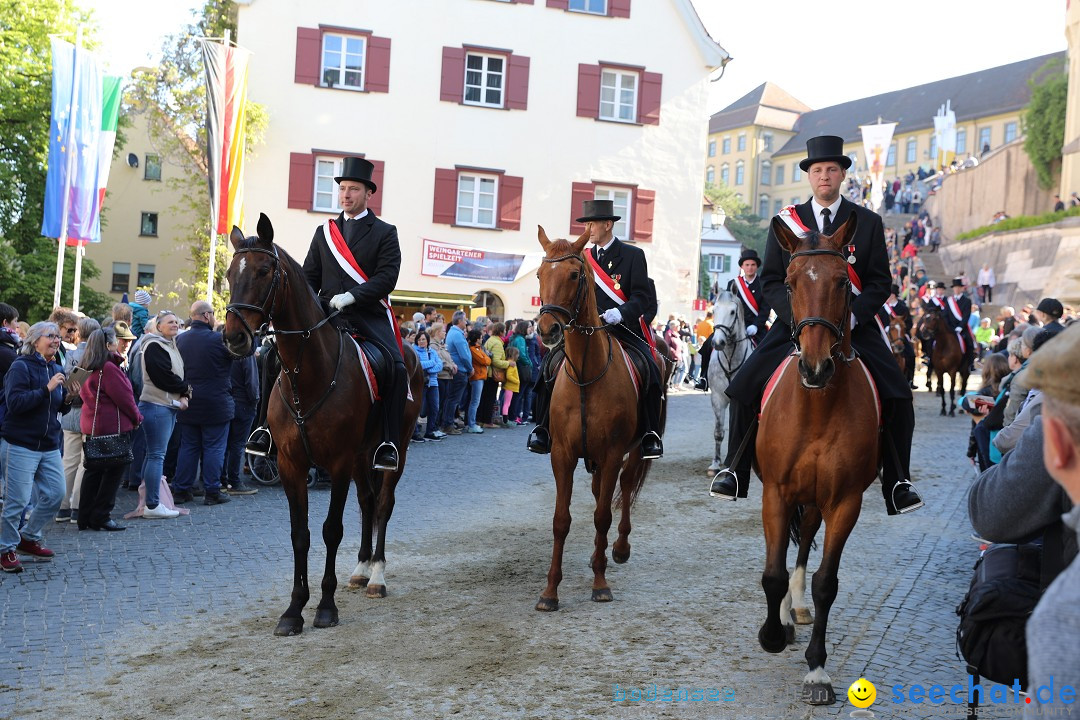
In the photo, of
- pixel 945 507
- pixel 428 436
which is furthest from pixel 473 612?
pixel 428 436

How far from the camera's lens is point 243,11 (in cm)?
3075

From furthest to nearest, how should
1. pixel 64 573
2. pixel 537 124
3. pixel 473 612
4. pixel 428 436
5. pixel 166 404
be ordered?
pixel 537 124, pixel 428 436, pixel 166 404, pixel 64 573, pixel 473 612

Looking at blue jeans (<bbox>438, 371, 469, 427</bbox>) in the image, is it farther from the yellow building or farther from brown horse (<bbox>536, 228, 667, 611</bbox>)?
the yellow building

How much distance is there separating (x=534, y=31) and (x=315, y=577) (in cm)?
2793

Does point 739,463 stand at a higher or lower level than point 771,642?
higher

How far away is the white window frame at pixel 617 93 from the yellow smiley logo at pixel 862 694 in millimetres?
→ 30011

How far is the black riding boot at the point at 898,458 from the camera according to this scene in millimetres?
5992

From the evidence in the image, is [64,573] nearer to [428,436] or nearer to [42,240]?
[428,436]

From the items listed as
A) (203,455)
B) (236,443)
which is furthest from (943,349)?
(203,455)

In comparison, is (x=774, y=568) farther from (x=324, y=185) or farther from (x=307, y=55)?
(x=307, y=55)

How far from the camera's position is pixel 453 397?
19031 millimetres

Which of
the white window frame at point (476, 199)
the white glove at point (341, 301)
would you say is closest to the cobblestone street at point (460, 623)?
the white glove at point (341, 301)

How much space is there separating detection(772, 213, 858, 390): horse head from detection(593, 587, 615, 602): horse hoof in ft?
8.74

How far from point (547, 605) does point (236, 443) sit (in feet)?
21.9
